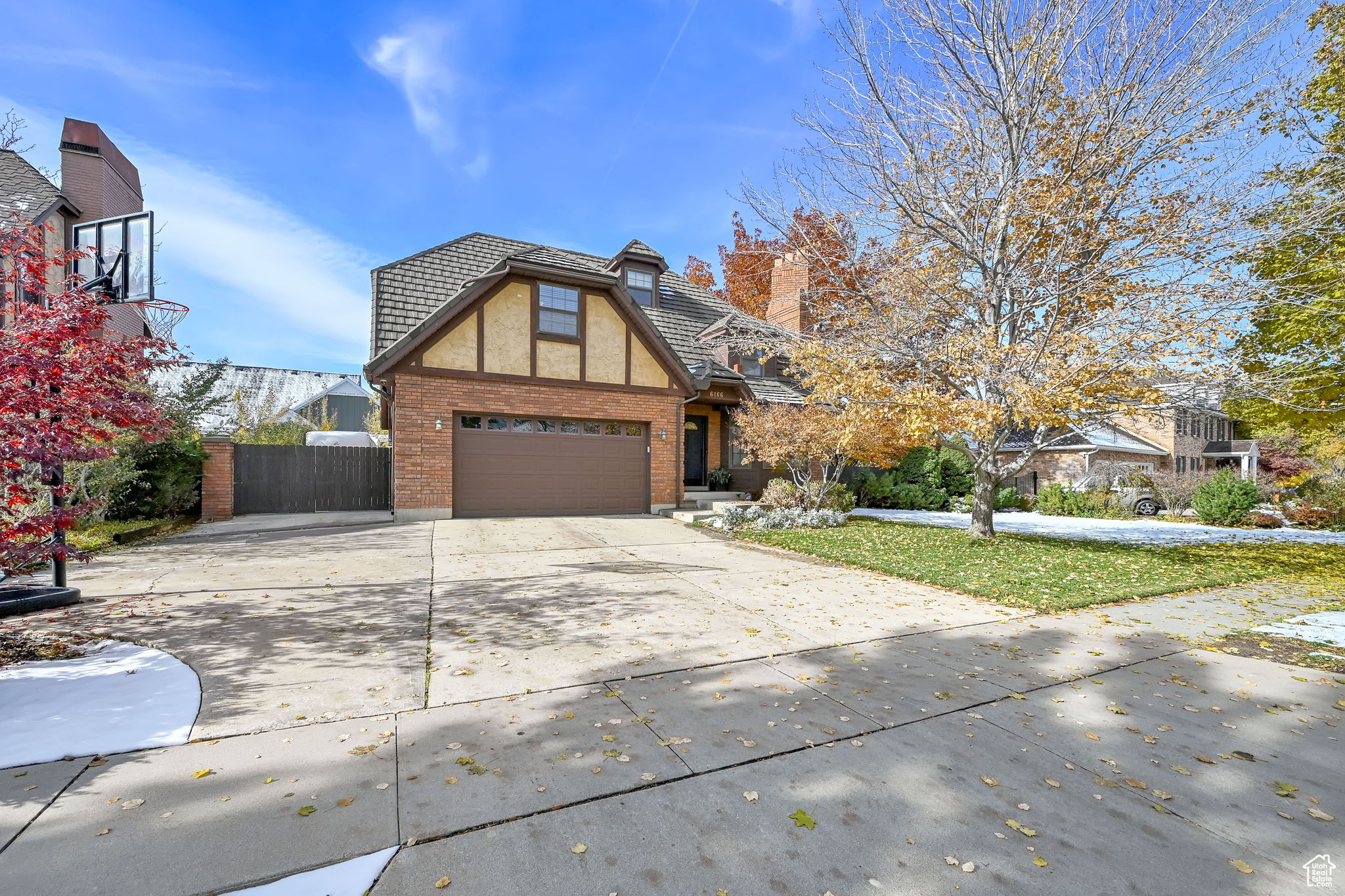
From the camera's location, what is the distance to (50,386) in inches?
171

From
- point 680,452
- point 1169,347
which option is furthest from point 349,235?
point 1169,347

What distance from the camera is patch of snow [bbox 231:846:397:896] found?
6.09ft

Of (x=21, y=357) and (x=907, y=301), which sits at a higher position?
(x=907, y=301)

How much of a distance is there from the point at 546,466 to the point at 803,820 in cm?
1145

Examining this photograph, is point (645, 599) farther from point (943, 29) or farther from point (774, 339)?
point (943, 29)

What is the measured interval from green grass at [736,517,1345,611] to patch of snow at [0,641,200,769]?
22.6 feet

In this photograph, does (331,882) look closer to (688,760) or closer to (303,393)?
(688,760)

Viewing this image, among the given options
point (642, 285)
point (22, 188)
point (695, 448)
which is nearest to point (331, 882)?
point (695, 448)

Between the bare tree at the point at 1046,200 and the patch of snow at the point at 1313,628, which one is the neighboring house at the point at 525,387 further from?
the patch of snow at the point at 1313,628

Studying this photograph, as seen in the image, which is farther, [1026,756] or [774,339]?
[774,339]

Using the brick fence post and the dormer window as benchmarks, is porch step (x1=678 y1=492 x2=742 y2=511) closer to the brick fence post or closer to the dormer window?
the dormer window

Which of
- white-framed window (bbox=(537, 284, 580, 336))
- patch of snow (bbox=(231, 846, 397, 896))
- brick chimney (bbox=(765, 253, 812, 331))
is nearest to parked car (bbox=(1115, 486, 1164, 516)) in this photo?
brick chimney (bbox=(765, 253, 812, 331))

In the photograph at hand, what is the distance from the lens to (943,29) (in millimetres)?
8297

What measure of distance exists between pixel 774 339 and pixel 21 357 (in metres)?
9.99
